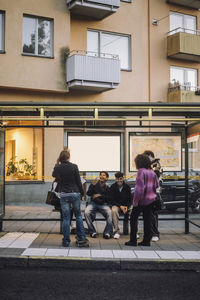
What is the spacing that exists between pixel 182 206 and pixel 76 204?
560 centimetres

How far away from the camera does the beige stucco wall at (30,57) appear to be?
55.6 ft

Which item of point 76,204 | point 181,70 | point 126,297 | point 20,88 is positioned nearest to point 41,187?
point 20,88

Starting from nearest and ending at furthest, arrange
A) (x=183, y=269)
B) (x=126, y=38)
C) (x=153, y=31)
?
(x=183, y=269), (x=126, y=38), (x=153, y=31)

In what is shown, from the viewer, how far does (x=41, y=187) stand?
49.6ft

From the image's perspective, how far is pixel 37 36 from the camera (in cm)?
1789

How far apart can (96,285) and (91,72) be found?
12996 mm

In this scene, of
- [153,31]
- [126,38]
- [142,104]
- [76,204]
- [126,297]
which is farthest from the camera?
[153,31]

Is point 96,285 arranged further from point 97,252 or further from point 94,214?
point 94,214

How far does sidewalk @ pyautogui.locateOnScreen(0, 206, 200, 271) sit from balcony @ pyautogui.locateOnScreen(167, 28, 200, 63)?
13.4 meters

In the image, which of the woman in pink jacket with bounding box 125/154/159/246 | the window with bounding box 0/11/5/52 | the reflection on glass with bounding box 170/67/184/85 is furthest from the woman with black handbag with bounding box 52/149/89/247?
the reflection on glass with bounding box 170/67/184/85

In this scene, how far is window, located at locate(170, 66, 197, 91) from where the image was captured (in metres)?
22.6

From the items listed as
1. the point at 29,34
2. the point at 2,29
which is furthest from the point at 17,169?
the point at 29,34

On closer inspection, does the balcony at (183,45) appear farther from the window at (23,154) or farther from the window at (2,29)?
the window at (2,29)

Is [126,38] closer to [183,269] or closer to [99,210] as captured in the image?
[99,210]
